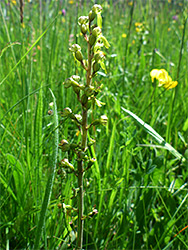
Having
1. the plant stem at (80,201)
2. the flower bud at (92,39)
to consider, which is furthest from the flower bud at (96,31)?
the plant stem at (80,201)

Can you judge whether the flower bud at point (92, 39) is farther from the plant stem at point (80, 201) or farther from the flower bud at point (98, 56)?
the plant stem at point (80, 201)

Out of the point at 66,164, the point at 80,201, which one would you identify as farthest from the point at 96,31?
the point at 80,201

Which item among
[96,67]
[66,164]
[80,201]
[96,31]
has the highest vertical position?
[96,31]

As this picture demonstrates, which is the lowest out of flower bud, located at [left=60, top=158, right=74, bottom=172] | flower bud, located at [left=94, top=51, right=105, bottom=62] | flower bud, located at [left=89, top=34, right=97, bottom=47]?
flower bud, located at [left=60, top=158, right=74, bottom=172]

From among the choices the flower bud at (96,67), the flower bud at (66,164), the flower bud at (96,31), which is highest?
the flower bud at (96,31)

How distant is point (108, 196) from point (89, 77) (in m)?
0.74

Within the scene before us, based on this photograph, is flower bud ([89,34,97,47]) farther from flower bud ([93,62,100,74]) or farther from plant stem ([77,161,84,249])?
plant stem ([77,161,84,249])

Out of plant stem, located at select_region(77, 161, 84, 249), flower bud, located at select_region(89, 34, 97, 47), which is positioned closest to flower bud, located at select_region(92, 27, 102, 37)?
flower bud, located at select_region(89, 34, 97, 47)

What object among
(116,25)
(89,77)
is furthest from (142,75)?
(116,25)

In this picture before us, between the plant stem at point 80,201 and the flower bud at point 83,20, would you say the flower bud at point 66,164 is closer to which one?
the plant stem at point 80,201

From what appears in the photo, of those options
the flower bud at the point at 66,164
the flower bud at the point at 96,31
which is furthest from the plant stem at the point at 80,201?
the flower bud at the point at 96,31

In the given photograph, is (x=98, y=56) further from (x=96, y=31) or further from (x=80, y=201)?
(x=80, y=201)

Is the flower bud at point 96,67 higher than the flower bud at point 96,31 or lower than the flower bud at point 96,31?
lower

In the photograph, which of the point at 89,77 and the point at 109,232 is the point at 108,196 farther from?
the point at 89,77
